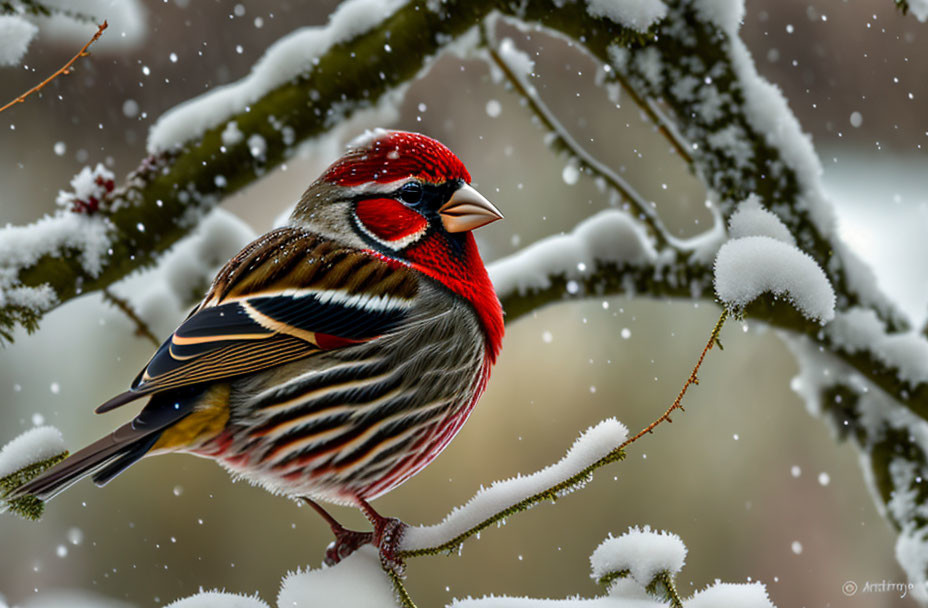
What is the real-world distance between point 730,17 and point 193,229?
1375 millimetres

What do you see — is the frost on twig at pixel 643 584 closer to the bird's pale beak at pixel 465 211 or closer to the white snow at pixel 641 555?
the white snow at pixel 641 555

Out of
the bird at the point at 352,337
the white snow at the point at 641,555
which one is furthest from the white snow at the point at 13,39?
the white snow at the point at 641,555

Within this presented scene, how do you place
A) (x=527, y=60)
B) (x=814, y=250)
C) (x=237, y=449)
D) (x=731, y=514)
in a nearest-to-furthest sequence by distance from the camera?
(x=237, y=449) < (x=814, y=250) < (x=527, y=60) < (x=731, y=514)

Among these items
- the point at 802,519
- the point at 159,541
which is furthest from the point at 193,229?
the point at 802,519

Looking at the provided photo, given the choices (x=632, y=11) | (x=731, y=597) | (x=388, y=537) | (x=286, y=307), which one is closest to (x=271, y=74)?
(x=286, y=307)

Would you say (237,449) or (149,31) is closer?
(237,449)

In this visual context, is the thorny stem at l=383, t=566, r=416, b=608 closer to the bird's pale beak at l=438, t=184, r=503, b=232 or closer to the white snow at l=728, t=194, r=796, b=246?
the bird's pale beak at l=438, t=184, r=503, b=232

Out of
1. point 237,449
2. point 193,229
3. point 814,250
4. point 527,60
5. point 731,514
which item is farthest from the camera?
point 731,514

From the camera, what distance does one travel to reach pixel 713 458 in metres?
4.80

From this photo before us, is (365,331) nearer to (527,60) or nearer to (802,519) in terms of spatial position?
(527,60)

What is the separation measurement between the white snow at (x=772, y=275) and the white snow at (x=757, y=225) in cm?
28

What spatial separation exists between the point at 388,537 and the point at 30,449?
0.64 metres

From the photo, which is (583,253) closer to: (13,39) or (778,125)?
(778,125)

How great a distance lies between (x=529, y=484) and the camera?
4.20ft
